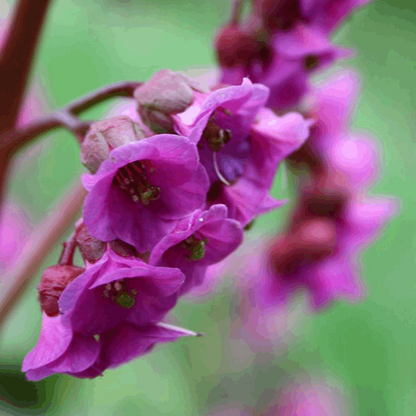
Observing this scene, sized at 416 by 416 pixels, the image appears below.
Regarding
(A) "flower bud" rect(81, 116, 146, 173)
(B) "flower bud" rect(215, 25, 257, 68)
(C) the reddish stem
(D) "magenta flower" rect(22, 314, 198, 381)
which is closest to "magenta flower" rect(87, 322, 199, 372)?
(D) "magenta flower" rect(22, 314, 198, 381)

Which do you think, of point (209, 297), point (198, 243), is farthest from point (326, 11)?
point (209, 297)

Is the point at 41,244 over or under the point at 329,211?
over

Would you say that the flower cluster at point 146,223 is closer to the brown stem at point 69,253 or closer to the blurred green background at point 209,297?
the brown stem at point 69,253

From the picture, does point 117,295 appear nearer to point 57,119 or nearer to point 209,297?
point 57,119

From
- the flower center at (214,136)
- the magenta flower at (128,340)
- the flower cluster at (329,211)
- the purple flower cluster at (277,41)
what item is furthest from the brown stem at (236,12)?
the magenta flower at (128,340)

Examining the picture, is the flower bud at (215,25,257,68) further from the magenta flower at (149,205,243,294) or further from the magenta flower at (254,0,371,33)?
the magenta flower at (149,205,243,294)

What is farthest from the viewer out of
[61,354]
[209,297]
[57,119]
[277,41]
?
[209,297]
